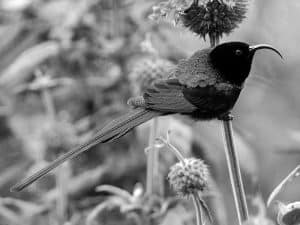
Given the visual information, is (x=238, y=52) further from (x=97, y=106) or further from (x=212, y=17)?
(x=97, y=106)

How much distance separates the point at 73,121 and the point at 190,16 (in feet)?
4.17

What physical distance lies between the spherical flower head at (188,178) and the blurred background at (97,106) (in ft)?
1.76

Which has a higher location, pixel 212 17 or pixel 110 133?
pixel 212 17

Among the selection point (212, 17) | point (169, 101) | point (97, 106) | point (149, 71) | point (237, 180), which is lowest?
point (237, 180)

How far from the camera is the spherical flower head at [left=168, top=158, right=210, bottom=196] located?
1.52 m

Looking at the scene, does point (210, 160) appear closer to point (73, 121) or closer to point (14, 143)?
point (73, 121)

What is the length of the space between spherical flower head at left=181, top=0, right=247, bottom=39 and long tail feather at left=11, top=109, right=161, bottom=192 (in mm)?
215

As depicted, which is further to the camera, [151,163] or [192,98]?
[151,163]

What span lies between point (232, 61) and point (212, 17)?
4.9 inches

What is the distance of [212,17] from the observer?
55.5 inches

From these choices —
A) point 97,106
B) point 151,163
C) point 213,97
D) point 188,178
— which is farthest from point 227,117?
point 97,106

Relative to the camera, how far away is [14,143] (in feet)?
8.51

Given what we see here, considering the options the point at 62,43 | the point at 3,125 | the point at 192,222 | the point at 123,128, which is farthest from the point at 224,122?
the point at 3,125

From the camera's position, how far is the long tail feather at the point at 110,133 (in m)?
1.32
